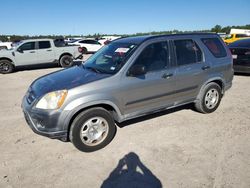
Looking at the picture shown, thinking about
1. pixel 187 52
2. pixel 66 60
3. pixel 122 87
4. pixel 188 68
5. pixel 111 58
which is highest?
pixel 187 52

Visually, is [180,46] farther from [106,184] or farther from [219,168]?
[106,184]

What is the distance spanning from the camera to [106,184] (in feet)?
9.48

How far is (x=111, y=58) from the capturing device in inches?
167

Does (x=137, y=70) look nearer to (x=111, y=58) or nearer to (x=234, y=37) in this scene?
(x=111, y=58)

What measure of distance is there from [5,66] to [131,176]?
1077 cm

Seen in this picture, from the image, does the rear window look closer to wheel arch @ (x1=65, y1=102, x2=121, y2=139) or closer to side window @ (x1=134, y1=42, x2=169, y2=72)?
side window @ (x1=134, y1=42, x2=169, y2=72)

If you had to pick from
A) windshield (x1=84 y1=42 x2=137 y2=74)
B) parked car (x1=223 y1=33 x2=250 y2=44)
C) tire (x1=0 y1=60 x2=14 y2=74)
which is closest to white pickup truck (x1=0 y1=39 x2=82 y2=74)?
tire (x1=0 y1=60 x2=14 y2=74)

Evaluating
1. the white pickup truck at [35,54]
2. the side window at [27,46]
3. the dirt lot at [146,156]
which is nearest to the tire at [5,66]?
the white pickup truck at [35,54]

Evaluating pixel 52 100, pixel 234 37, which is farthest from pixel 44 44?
pixel 234 37

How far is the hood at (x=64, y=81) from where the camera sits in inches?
138

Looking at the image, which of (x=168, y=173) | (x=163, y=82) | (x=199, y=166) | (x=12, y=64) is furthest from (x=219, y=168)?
(x=12, y=64)

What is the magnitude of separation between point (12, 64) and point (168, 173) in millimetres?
11051

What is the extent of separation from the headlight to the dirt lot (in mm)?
822

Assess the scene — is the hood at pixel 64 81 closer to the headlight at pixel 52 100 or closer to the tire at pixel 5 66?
the headlight at pixel 52 100
